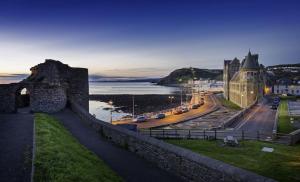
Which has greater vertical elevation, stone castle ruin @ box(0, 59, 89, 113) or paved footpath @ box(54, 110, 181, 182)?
stone castle ruin @ box(0, 59, 89, 113)

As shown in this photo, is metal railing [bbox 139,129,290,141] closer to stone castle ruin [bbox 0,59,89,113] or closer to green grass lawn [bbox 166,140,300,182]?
green grass lawn [bbox 166,140,300,182]

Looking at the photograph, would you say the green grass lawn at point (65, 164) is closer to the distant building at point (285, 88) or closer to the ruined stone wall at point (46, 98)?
the ruined stone wall at point (46, 98)

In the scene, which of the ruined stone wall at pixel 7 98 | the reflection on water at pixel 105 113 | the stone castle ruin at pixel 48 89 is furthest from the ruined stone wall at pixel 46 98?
the reflection on water at pixel 105 113

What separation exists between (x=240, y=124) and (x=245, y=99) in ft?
145

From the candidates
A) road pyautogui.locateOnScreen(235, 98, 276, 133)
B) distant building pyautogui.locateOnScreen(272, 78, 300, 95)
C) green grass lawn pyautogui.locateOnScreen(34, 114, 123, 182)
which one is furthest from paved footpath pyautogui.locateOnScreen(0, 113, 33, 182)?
distant building pyautogui.locateOnScreen(272, 78, 300, 95)

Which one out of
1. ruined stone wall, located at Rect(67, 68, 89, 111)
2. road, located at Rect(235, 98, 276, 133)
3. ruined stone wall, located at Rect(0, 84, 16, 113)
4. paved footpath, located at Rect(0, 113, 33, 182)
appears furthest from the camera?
road, located at Rect(235, 98, 276, 133)

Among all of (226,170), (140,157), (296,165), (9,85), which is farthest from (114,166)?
(9,85)

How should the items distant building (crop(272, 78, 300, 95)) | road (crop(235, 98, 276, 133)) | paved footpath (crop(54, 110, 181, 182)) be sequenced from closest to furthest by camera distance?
1. paved footpath (crop(54, 110, 181, 182))
2. road (crop(235, 98, 276, 133))
3. distant building (crop(272, 78, 300, 95))

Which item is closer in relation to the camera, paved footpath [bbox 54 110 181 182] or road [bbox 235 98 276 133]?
paved footpath [bbox 54 110 181 182]

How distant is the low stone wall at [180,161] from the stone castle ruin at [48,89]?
13.2 meters

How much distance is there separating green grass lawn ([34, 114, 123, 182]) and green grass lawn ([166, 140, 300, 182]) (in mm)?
10633

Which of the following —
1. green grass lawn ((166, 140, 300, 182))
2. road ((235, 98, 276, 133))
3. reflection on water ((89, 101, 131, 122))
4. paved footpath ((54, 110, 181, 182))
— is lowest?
reflection on water ((89, 101, 131, 122))

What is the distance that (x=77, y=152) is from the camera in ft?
45.4

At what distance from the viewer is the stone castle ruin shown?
27.1 metres
